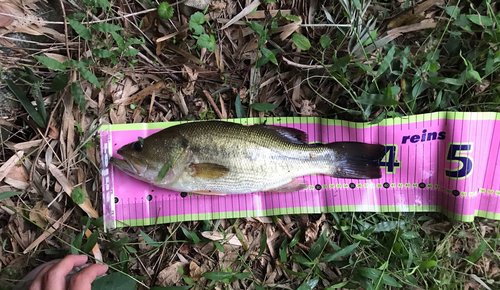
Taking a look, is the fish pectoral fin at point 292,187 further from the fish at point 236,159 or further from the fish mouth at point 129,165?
the fish mouth at point 129,165

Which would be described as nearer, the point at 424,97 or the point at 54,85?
the point at 54,85

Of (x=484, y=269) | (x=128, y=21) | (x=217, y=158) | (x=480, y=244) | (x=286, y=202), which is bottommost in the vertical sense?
(x=484, y=269)

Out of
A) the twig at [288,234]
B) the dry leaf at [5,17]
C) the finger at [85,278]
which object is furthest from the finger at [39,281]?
the dry leaf at [5,17]

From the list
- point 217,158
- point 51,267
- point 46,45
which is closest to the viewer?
point 51,267

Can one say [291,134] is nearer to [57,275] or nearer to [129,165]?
[129,165]

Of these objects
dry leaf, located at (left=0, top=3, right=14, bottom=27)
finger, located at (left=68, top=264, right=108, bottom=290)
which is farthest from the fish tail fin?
dry leaf, located at (left=0, top=3, right=14, bottom=27)

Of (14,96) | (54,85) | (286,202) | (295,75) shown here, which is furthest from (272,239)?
(14,96)

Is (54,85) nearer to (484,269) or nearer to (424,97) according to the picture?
(424,97)

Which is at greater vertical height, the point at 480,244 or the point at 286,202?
the point at 286,202

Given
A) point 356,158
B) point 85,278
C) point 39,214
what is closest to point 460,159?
point 356,158
